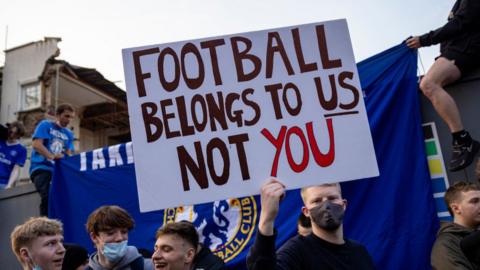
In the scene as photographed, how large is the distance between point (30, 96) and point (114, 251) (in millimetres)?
18229

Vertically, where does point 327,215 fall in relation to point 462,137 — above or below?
below

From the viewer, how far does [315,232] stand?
2441 millimetres

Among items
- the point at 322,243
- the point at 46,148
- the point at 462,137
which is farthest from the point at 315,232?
the point at 46,148

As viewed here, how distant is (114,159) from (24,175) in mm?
14918

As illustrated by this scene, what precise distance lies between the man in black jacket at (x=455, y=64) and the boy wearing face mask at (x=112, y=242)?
2.50 m

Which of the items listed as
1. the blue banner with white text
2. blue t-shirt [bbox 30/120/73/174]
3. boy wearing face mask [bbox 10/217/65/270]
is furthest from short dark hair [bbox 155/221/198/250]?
blue t-shirt [bbox 30/120/73/174]

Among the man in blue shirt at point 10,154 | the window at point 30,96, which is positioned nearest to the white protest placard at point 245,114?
the man in blue shirt at point 10,154

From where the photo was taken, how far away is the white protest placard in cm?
226

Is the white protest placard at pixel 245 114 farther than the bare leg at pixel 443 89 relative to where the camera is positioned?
No

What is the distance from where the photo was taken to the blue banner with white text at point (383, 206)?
12.3 ft

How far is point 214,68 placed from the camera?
2445 mm

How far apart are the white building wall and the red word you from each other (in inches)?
752

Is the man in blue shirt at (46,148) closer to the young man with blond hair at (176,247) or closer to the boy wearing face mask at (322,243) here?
the young man with blond hair at (176,247)

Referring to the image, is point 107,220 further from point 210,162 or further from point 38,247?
point 210,162
